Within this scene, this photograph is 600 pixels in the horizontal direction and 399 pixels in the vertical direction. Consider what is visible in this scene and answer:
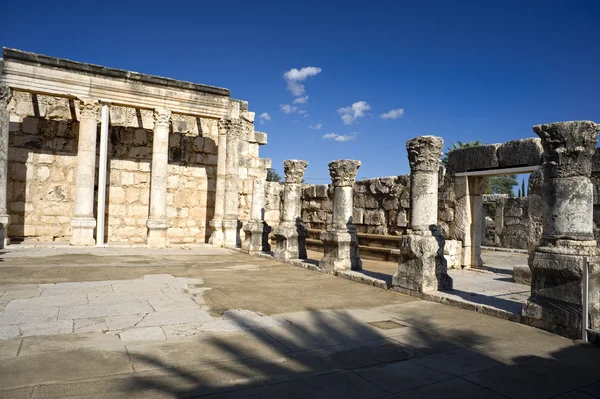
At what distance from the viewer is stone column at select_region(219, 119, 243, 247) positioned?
50.4 ft

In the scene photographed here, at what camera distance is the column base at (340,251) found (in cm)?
927

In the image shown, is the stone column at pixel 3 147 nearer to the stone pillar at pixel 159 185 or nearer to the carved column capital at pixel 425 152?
the stone pillar at pixel 159 185

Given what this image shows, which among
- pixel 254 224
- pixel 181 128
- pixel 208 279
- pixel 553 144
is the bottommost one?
pixel 208 279

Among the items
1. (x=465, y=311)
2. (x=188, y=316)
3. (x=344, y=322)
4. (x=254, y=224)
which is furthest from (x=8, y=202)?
(x=465, y=311)

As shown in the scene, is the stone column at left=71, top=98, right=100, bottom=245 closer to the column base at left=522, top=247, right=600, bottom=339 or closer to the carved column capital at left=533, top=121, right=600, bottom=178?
the column base at left=522, top=247, right=600, bottom=339

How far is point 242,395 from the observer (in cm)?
312

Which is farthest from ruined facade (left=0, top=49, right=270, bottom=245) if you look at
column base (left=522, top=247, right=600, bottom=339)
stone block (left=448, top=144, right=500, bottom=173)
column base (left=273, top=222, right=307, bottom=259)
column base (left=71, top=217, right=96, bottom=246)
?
column base (left=522, top=247, right=600, bottom=339)

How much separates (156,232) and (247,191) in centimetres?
423

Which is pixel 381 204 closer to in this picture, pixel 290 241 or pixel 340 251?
pixel 290 241

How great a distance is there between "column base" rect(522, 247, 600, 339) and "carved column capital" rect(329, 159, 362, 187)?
194 inches

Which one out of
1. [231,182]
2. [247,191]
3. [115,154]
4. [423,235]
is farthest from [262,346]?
[115,154]

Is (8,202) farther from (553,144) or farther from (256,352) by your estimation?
(553,144)

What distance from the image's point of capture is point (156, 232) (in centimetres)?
1419

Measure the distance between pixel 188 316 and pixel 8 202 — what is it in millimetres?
12014
